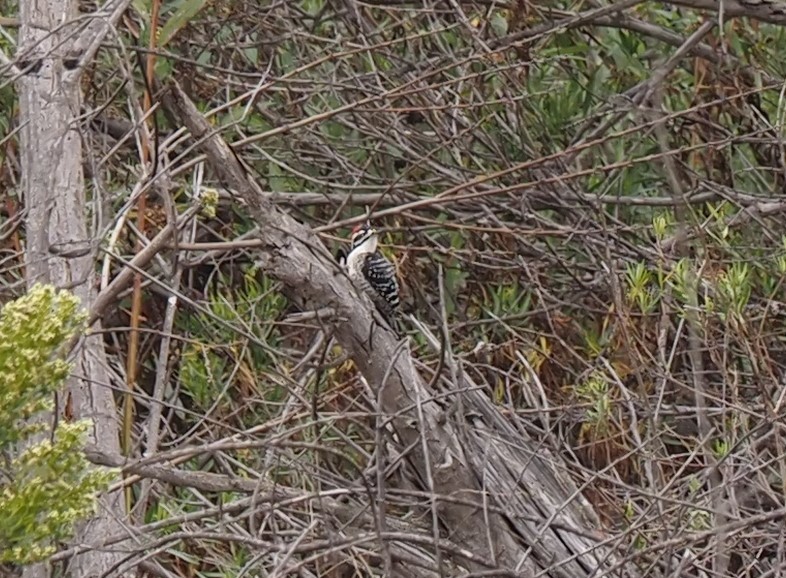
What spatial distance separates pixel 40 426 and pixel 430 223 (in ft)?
8.73

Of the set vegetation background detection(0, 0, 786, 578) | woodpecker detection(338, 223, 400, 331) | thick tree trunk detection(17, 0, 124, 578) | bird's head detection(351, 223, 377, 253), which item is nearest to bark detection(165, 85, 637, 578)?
vegetation background detection(0, 0, 786, 578)

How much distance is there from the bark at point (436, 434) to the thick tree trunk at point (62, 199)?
0.94 feet

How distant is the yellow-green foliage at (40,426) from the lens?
1.91 metres

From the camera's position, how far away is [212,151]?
10.5ft

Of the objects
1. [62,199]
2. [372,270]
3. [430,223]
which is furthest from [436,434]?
[430,223]

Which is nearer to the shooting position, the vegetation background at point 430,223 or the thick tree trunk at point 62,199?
the thick tree trunk at point 62,199

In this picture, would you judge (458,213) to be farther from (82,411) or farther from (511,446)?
(82,411)

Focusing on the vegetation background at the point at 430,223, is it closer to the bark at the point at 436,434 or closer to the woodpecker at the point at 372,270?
Answer: the bark at the point at 436,434

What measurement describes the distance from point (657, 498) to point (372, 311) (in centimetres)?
86

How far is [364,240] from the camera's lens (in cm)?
457

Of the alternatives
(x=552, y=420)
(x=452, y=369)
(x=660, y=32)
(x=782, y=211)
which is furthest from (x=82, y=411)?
(x=660, y=32)

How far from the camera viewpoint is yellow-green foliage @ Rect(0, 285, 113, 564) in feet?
6.26

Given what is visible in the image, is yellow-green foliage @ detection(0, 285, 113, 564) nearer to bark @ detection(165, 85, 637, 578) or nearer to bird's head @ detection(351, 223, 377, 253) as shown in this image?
bark @ detection(165, 85, 637, 578)

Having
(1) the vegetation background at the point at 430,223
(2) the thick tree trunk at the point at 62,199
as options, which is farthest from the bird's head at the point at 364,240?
(2) the thick tree trunk at the point at 62,199
